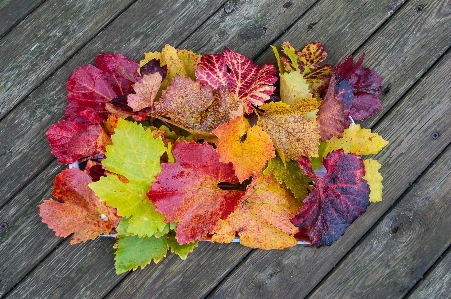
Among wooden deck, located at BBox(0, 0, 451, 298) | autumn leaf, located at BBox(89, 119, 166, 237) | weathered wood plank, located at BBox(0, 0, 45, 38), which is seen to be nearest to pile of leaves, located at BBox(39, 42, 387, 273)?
autumn leaf, located at BBox(89, 119, 166, 237)

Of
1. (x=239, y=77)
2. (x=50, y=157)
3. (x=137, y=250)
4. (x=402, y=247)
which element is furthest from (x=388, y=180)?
(x=50, y=157)

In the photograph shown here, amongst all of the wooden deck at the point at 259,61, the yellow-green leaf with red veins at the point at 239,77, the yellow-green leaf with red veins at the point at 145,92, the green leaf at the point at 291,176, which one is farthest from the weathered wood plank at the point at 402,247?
the yellow-green leaf with red veins at the point at 145,92

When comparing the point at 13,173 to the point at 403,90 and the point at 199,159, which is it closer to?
the point at 199,159

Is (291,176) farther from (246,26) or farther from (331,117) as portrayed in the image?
(246,26)

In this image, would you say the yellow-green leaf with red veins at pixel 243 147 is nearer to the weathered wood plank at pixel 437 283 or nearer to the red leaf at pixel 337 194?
the red leaf at pixel 337 194

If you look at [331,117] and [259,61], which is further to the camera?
[259,61]

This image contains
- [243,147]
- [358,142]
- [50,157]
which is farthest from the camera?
[50,157]
